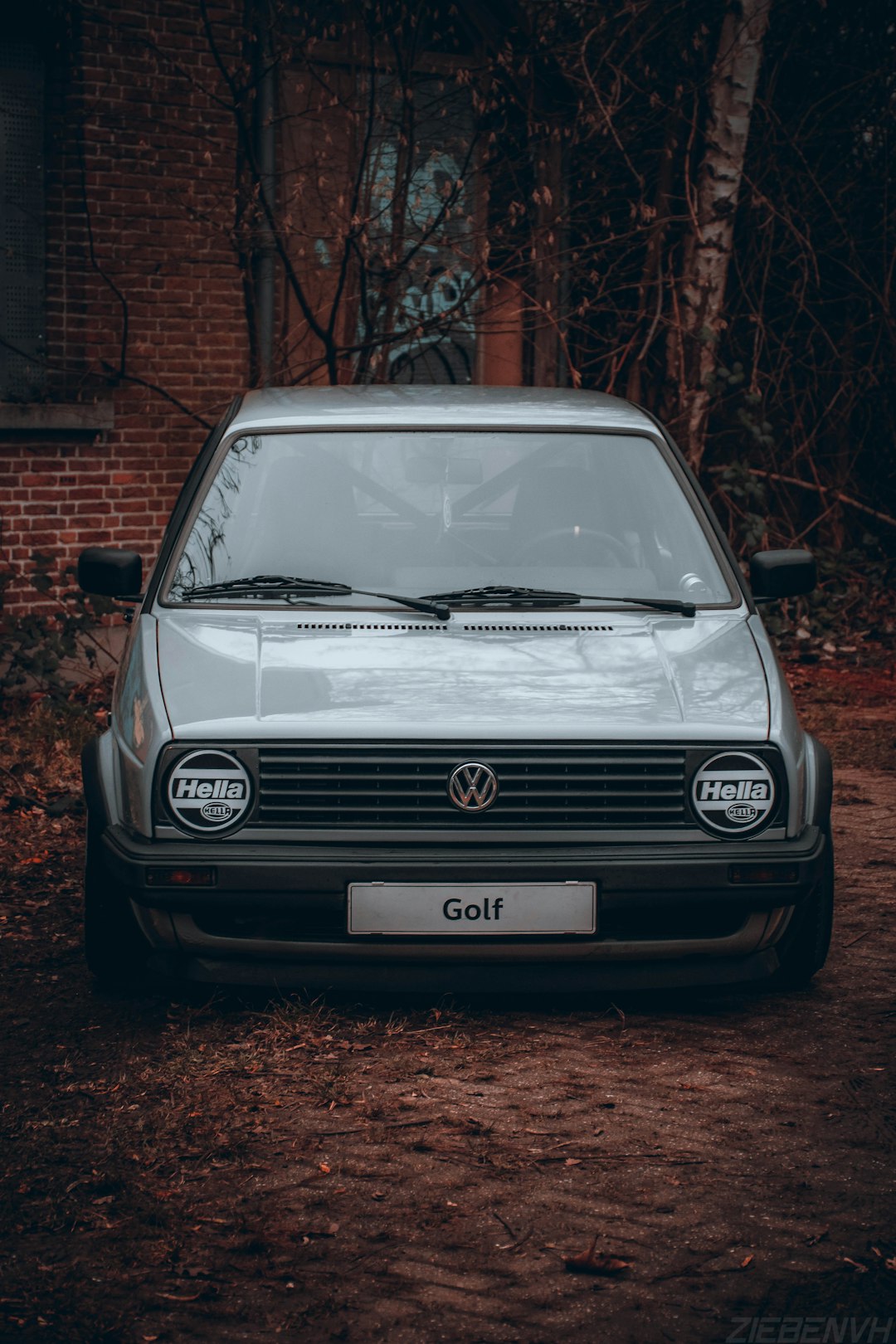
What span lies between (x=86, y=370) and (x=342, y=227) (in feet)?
6.17

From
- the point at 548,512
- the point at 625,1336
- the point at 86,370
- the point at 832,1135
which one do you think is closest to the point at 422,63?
the point at 86,370

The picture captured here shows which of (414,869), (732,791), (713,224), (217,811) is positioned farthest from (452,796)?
(713,224)

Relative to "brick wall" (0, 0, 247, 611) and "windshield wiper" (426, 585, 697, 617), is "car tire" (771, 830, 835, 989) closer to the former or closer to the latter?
"windshield wiper" (426, 585, 697, 617)

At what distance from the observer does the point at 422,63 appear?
10844 mm

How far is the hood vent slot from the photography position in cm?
429

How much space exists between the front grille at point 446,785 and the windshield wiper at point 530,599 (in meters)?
0.76

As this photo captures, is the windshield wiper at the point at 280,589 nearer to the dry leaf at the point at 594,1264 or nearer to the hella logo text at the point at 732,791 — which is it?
the hella logo text at the point at 732,791

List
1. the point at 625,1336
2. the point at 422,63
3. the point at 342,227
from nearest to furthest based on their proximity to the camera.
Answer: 1. the point at 625,1336
2. the point at 342,227
3. the point at 422,63

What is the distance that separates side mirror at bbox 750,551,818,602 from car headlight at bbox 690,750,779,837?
109cm

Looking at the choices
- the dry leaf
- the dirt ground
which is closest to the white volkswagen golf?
the dirt ground

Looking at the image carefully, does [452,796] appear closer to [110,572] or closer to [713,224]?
[110,572]

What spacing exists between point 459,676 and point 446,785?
335 millimetres

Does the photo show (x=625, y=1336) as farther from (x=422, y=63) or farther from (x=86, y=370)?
(x=422, y=63)

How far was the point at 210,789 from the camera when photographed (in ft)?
12.6
